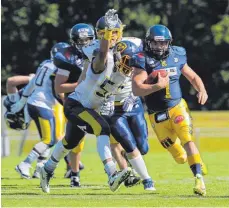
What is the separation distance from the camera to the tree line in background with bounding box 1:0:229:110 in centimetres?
3044

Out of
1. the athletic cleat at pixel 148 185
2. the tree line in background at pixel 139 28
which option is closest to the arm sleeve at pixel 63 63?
the athletic cleat at pixel 148 185

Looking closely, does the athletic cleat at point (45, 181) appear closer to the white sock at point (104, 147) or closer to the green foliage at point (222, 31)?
the white sock at point (104, 147)

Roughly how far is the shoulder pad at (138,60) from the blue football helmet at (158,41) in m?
0.12

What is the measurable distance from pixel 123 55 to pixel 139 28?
25.6 metres

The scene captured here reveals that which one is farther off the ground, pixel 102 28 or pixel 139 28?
pixel 102 28

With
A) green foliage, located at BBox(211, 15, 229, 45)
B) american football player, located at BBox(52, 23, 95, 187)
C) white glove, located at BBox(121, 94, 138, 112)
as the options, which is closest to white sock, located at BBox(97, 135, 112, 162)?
white glove, located at BBox(121, 94, 138, 112)

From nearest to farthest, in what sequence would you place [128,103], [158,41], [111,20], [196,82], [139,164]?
[111,20] < [158,41] < [139,164] < [196,82] < [128,103]

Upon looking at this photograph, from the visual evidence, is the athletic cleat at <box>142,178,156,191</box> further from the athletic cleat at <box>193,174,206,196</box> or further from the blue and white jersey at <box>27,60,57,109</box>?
the blue and white jersey at <box>27,60,57,109</box>

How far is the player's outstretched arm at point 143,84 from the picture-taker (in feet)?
24.5

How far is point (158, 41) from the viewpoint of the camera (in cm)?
766

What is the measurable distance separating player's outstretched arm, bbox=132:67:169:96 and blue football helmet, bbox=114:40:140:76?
13 cm

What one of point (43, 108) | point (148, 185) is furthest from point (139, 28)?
point (148, 185)

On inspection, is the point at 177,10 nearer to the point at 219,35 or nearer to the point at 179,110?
the point at 219,35

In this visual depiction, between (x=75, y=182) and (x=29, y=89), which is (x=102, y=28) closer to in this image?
(x=75, y=182)
